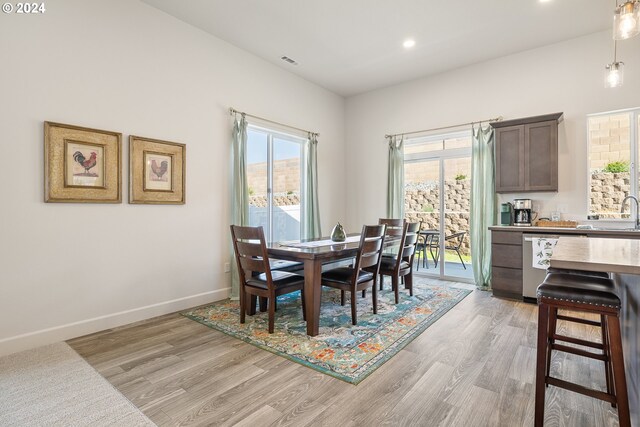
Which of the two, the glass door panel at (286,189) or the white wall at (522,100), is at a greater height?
the white wall at (522,100)

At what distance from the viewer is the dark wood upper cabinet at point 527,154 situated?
3898 mm

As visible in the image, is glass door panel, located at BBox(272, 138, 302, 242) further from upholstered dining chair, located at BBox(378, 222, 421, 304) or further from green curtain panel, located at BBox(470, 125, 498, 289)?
green curtain panel, located at BBox(470, 125, 498, 289)

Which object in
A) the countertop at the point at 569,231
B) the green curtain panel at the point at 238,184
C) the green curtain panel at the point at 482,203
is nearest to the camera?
the countertop at the point at 569,231

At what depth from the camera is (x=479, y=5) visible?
3.29 m

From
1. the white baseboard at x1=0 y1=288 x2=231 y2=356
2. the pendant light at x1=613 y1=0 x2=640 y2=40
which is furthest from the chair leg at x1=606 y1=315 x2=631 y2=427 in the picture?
the white baseboard at x1=0 y1=288 x2=231 y2=356

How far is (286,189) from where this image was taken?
5008 mm

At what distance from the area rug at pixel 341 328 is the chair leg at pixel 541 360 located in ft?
3.13

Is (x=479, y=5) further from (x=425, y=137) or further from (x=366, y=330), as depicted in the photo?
(x=366, y=330)

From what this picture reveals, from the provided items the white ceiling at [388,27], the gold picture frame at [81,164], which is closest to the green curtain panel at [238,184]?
the white ceiling at [388,27]

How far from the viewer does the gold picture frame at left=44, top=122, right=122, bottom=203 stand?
2.66m

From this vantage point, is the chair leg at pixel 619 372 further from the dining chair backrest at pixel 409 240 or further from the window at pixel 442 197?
the window at pixel 442 197

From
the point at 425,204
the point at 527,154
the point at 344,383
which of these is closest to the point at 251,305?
the point at 344,383

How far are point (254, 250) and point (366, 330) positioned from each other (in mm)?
1223

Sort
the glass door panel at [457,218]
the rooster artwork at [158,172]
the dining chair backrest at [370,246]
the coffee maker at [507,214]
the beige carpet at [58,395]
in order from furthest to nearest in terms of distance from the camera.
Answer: the glass door panel at [457,218]
the coffee maker at [507,214]
the rooster artwork at [158,172]
the dining chair backrest at [370,246]
the beige carpet at [58,395]
